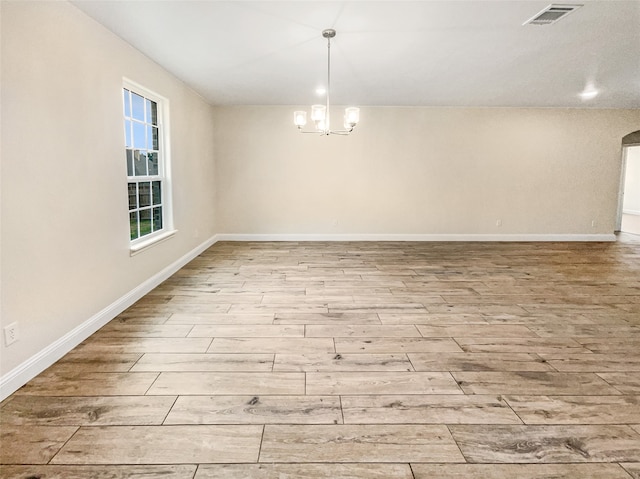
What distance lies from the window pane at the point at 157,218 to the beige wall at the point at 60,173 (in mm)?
733

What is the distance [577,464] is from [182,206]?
493 cm

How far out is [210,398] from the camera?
2.21 metres

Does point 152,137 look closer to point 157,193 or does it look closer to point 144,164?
point 144,164

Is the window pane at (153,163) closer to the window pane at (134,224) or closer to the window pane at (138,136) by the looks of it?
the window pane at (138,136)

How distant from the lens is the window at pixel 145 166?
3988 mm

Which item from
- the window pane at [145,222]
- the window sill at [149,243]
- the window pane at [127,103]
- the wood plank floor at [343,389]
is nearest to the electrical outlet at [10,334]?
Result: the wood plank floor at [343,389]

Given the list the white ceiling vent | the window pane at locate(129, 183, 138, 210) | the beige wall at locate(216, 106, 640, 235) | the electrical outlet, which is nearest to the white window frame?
the window pane at locate(129, 183, 138, 210)

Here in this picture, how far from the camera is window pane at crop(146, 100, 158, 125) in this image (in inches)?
174

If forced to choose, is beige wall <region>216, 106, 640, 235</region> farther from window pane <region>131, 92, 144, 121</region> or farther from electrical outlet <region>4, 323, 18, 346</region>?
electrical outlet <region>4, 323, 18, 346</region>

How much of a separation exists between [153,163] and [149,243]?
1034 mm

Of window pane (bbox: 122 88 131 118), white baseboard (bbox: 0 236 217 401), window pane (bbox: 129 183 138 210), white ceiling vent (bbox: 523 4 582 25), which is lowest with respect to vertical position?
white baseboard (bbox: 0 236 217 401)

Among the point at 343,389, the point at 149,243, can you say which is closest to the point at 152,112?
the point at 149,243

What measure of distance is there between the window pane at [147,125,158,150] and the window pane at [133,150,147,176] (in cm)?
19

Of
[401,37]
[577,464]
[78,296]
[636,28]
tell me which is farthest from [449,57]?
[78,296]
